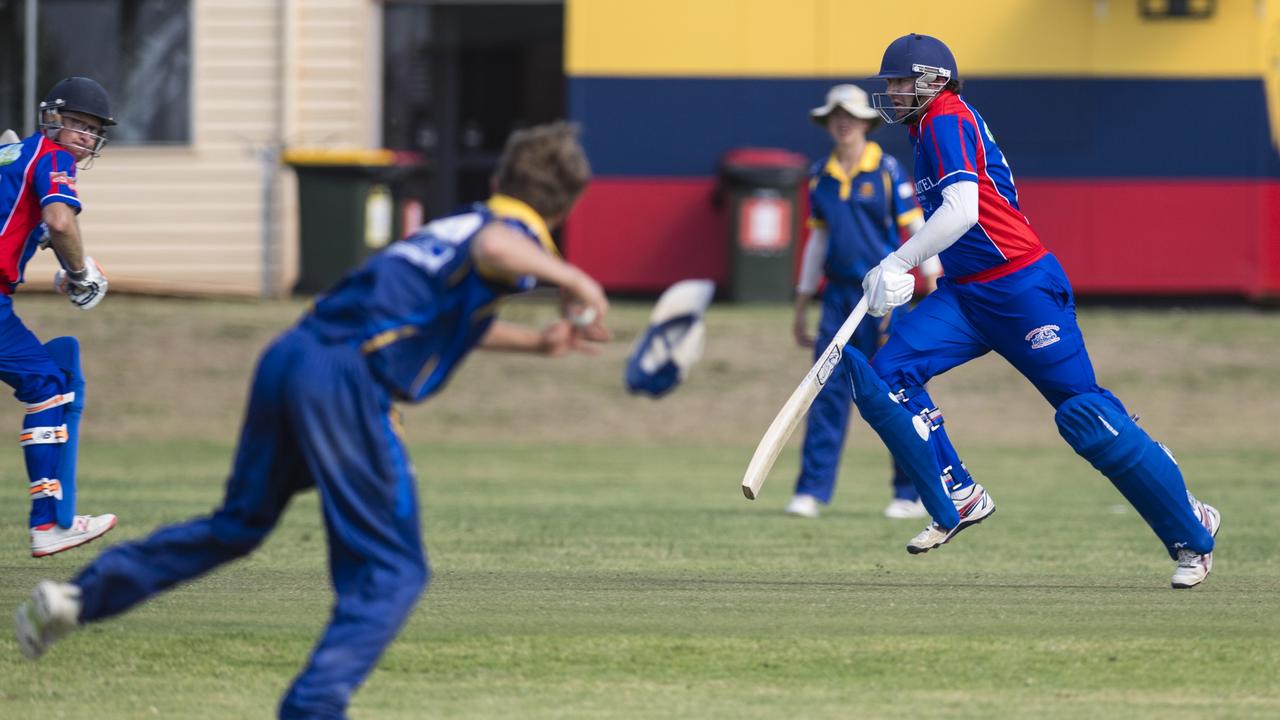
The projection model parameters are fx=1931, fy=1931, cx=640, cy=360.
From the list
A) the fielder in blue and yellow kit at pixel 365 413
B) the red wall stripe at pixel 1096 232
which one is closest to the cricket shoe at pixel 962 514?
the fielder in blue and yellow kit at pixel 365 413

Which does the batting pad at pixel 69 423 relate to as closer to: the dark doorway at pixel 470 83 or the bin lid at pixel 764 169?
the bin lid at pixel 764 169

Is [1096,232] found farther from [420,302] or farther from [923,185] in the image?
[420,302]

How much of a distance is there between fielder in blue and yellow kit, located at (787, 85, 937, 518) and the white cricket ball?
17.3 feet

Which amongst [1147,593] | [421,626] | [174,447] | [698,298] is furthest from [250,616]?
[174,447]

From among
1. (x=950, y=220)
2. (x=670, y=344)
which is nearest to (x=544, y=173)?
(x=670, y=344)

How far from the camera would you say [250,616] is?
731cm

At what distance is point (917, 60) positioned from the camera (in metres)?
7.99

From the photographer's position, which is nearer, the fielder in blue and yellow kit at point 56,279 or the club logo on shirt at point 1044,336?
the club logo on shirt at point 1044,336

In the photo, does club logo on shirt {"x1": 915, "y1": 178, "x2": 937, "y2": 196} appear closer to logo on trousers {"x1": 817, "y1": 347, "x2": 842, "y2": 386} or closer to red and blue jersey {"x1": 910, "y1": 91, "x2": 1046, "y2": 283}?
red and blue jersey {"x1": 910, "y1": 91, "x2": 1046, "y2": 283}

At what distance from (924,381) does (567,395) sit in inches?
387

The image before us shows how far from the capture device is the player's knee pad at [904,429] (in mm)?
8133

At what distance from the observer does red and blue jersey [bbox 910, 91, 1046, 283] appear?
782 centimetres

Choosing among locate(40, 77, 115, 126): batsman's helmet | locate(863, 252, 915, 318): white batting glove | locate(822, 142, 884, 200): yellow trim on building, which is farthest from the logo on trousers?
locate(40, 77, 115, 126): batsman's helmet

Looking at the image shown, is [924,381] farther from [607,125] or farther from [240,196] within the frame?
[240,196]
